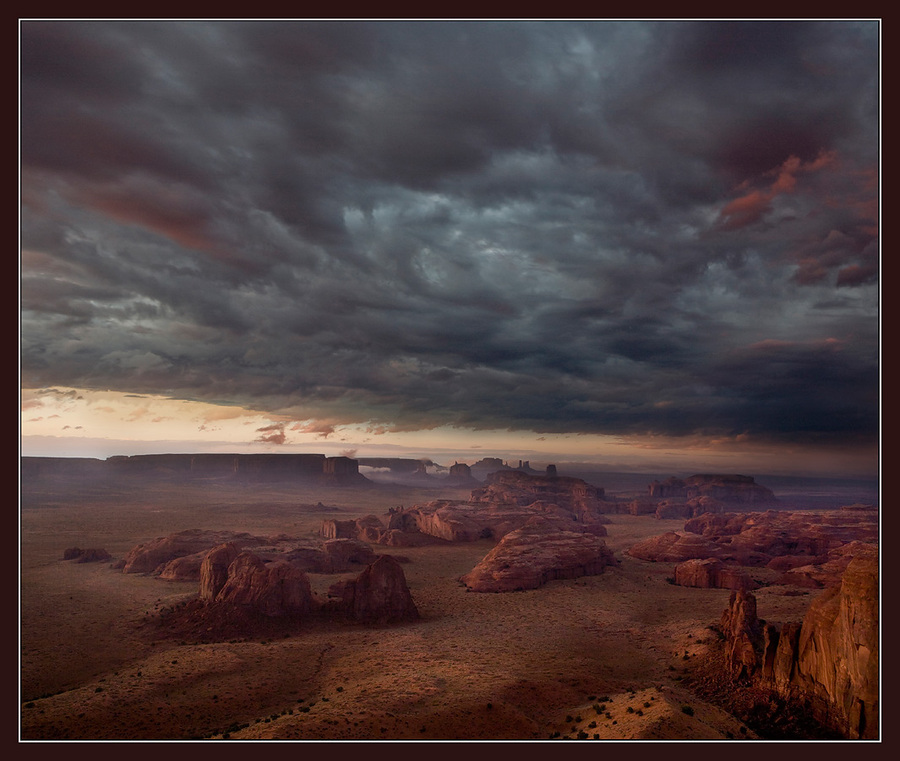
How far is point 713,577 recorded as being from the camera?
61438 millimetres

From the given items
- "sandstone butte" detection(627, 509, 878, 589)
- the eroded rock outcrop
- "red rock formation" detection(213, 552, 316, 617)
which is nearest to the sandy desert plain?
"red rock formation" detection(213, 552, 316, 617)

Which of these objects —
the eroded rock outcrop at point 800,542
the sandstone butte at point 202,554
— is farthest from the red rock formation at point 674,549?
the sandstone butte at point 202,554

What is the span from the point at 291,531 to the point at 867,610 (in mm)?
103325

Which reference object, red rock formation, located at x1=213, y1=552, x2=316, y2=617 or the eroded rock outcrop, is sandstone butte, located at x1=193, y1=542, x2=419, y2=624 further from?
the eroded rock outcrop

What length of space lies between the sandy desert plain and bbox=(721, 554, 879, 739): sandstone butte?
4.02 metres

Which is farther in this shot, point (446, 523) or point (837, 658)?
point (446, 523)

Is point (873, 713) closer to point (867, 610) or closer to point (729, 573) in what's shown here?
point (867, 610)

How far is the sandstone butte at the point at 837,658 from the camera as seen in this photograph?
995 inches

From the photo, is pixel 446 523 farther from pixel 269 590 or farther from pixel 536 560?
pixel 269 590

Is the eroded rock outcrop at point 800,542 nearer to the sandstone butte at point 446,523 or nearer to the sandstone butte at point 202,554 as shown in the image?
the sandstone butte at point 446,523

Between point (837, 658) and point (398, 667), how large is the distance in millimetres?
26112

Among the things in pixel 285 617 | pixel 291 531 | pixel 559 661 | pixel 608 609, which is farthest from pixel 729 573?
pixel 291 531

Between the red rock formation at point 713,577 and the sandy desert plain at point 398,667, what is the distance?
2249 mm

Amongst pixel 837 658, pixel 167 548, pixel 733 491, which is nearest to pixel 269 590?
pixel 167 548
